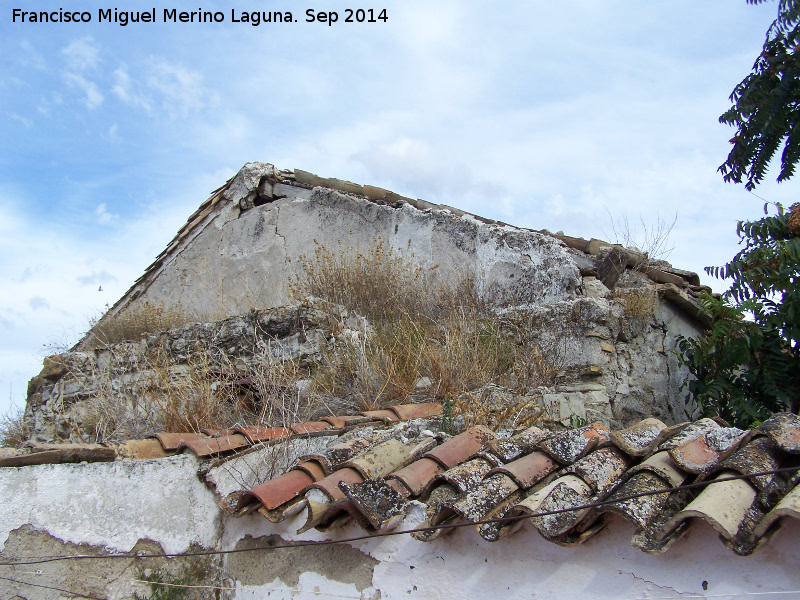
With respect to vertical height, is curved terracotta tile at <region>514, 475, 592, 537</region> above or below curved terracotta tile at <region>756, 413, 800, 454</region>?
below

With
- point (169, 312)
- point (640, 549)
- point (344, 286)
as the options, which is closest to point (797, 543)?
point (640, 549)

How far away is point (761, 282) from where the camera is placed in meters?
5.88

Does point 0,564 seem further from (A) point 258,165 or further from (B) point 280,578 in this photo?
(A) point 258,165

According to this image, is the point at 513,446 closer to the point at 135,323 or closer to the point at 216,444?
the point at 216,444

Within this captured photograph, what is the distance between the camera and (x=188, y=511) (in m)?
3.68

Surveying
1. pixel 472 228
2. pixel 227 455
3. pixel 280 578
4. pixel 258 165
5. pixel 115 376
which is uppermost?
pixel 258 165

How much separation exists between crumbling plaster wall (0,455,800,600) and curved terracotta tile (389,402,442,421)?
4.82 feet

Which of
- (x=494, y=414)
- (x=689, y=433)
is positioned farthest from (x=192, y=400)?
(x=689, y=433)

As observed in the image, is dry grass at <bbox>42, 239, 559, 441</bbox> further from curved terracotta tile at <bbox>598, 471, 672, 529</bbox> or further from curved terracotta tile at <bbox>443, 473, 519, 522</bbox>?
curved terracotta tile at <bbox>598, 471, 672, 529</bbox>

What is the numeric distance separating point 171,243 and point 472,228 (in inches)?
177

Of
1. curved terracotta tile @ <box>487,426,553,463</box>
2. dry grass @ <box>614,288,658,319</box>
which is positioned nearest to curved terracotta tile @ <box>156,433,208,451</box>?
curved terracotta tile @ <box>487,426,553,463</box>

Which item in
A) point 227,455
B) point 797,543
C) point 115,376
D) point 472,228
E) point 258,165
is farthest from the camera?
point 258,165

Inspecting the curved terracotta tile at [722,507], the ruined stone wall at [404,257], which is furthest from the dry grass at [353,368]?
the curved terracotta tile at [722,507]

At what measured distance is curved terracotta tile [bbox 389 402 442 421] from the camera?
15.0 feet
